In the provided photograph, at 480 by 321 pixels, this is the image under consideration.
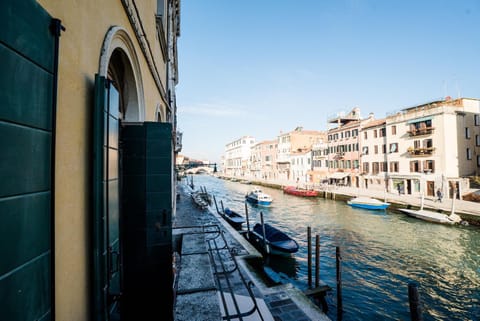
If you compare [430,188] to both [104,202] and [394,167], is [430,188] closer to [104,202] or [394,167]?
[394,167]

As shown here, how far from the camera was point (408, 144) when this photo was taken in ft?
94.8

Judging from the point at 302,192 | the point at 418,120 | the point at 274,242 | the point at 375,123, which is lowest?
the point at 274,242

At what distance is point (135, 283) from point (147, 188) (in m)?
1.50

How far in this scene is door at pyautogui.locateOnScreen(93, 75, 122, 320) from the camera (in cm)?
230

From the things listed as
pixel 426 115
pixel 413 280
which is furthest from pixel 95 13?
pixel 426 115

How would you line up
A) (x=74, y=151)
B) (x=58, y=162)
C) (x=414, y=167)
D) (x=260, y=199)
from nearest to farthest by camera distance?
(x=58, y=162) → (x=74, y=151) → (x=414, y=167) → (x=260, y=199)

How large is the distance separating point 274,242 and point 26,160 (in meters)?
12.8

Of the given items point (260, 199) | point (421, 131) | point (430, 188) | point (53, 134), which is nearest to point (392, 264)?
point (53, 134)

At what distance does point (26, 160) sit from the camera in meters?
1.43

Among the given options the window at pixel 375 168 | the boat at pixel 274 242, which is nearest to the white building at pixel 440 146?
the window at pixel 375 168

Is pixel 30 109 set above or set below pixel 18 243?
above

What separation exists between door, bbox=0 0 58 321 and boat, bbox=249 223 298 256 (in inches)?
467

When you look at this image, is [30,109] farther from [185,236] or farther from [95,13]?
[185,236]

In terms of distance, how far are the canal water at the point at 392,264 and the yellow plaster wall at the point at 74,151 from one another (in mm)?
8372
